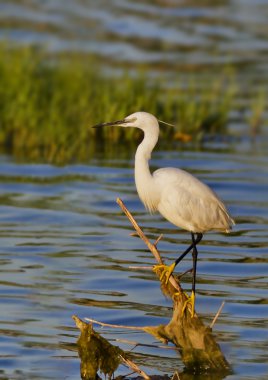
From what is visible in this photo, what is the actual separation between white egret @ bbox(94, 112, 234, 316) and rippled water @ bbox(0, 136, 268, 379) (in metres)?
1.05

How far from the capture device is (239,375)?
27.4ft

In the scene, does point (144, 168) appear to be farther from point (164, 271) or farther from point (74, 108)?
point (74, 108)

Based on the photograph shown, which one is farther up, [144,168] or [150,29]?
[150,29]

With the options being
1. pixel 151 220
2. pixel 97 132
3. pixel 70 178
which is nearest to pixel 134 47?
pixel 97 132

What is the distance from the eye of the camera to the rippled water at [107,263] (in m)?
8.95

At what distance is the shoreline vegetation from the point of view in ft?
55.8

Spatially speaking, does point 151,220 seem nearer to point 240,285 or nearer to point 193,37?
point 240,285

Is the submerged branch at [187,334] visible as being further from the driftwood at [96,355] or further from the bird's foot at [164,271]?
the driftwood at [96,355]

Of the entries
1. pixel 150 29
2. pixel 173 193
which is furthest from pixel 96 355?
pixel 150 29

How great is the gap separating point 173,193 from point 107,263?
11.4ft

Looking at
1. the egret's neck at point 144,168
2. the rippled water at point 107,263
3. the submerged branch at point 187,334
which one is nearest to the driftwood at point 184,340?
the submerged branch at point 187,334

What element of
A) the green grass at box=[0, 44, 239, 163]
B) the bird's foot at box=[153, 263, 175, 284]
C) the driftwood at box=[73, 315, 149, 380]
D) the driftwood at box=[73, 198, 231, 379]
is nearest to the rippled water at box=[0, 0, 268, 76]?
the green grass at box=[0, 44, 239, 163]

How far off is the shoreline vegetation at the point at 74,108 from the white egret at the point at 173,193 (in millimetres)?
7881

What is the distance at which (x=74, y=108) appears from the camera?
1822cm
